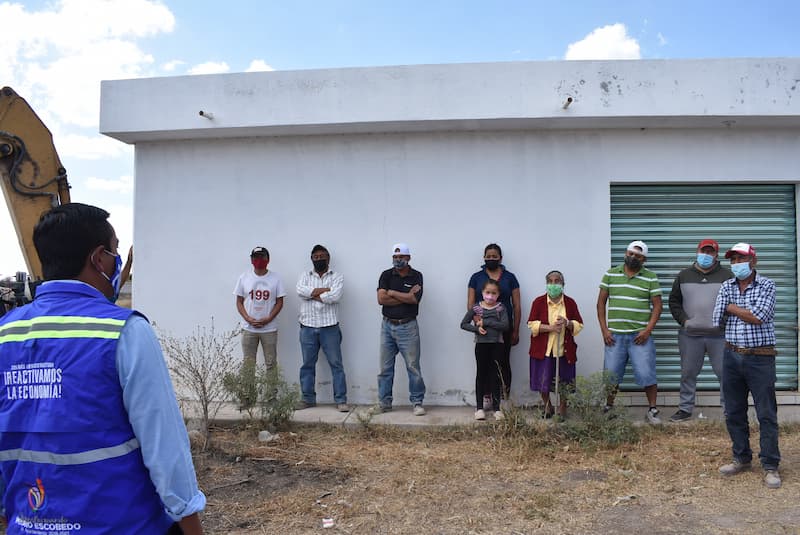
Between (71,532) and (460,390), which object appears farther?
(460,390)

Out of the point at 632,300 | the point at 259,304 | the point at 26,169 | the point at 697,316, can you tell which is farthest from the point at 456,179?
the point at 26,169

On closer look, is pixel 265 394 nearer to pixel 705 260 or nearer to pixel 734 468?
pixel 734 468

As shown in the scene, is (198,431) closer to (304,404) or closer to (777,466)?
(304,404)

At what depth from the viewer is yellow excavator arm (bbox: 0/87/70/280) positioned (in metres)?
6.70

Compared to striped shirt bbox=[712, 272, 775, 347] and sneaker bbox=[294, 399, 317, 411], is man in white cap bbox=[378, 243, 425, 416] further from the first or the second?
striped shirt bbox=[712, 272, 775, 347]

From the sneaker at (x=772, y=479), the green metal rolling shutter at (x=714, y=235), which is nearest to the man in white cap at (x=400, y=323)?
the green metal rolling shutter at (x=714, y=235)

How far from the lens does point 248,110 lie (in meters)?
7.40

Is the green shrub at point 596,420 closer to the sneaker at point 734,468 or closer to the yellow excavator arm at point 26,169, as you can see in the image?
the sneaker at point 734,468

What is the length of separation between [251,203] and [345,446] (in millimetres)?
3439

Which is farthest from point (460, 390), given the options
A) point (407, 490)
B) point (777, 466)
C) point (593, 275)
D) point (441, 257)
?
point (777, 466)

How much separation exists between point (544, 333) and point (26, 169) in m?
6.11

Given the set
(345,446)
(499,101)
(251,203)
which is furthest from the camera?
(251,203)

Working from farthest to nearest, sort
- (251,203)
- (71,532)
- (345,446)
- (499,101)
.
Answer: (251,203), (499,101), (345,446), (71,532)

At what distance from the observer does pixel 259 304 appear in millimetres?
7328
